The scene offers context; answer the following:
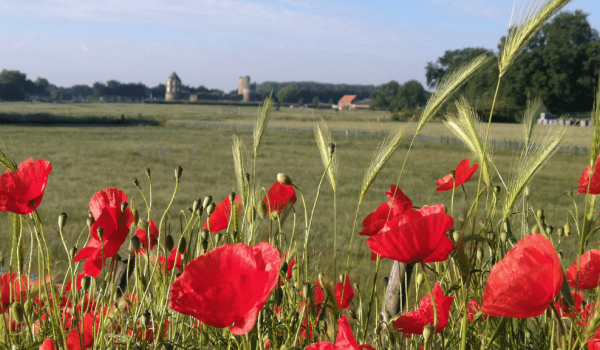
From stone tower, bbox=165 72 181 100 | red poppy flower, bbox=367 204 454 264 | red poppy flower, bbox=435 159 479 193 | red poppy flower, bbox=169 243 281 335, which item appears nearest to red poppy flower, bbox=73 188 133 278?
red poppy flower, bbox=169 243 281 335

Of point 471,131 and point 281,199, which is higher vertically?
point 471,131

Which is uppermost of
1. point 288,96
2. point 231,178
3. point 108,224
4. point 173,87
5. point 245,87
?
point 245,87

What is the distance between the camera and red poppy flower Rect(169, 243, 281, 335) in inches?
22.3

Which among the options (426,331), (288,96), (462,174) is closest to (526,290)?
(426,331)

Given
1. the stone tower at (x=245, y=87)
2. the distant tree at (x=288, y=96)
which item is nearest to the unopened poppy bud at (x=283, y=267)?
the distant tree at (x=288, y=96)

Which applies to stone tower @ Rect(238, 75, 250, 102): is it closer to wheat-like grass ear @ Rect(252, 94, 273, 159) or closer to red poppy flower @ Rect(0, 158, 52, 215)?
wheat-like grass ear @ Rect(252, 94, 273, 159)

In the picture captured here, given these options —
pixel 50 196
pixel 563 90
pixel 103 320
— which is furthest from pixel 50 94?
pixel 103 320

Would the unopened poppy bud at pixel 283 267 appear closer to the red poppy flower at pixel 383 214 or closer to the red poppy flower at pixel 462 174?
the red poppy flower at pixel 383 214

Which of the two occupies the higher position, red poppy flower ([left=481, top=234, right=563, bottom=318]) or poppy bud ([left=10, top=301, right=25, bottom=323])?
red poppy flower ([left=481, top=234, right=563, bottom=318])

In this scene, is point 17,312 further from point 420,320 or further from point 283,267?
point 420,320

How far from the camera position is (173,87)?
124m

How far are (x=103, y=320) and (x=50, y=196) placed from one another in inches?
322

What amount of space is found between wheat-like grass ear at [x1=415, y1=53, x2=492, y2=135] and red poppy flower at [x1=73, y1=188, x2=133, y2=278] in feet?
1.74

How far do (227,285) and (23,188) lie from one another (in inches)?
17.7
